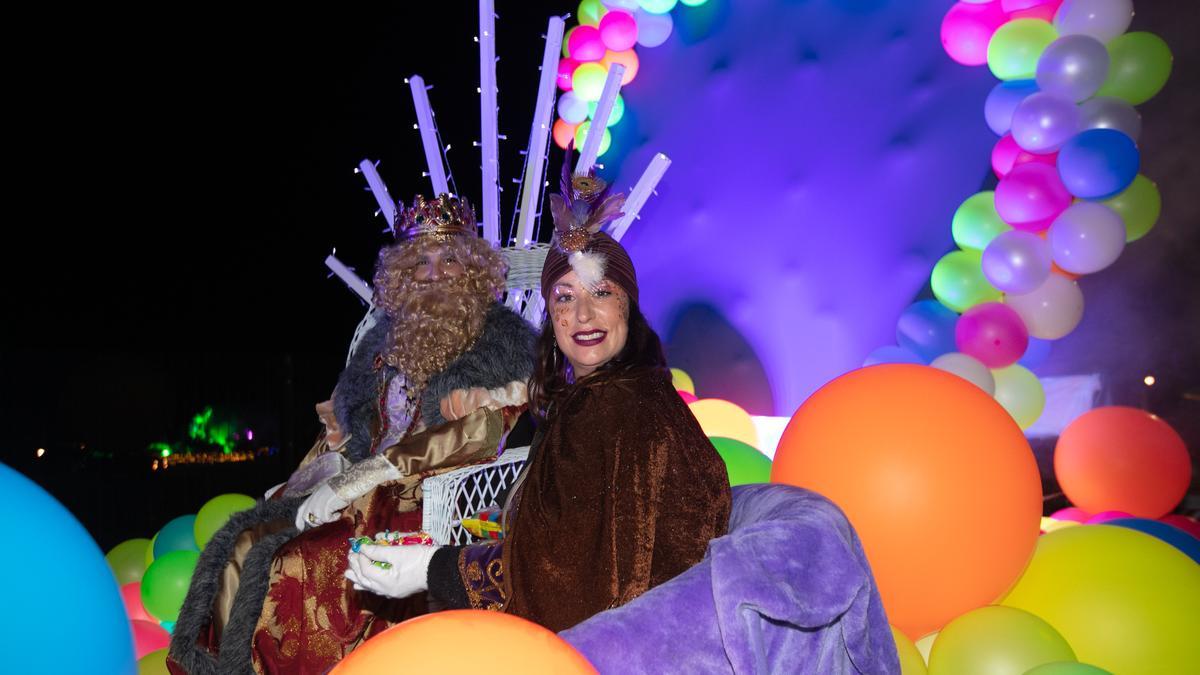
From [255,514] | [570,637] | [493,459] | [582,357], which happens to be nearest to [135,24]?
[255,514]

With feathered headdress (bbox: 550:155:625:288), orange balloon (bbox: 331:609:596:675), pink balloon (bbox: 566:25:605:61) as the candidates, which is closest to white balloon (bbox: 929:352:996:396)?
feathered headdress (bbox: 550:155:625:288)

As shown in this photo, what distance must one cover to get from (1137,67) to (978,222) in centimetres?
80

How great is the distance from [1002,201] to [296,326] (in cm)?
530

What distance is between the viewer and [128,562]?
3996 millimetres

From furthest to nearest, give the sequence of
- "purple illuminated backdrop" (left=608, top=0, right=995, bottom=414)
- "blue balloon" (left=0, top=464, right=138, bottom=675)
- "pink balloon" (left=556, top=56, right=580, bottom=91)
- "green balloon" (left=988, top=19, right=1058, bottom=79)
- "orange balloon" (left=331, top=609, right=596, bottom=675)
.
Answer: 1. "pink balloon" (left=556, top=56, right=580, bottom=91)
2. "purple illuminated backdrop" (left=608, top=0, right=995, bottom=414)
3. "green balloon" (left=988, top=19, right=1058, bottom=79)
4. "blue balloon" (left=0, top=464, right=138, bottom=675)
5. "orange balloon" (left=331, top=609, right=596, bottom=675)

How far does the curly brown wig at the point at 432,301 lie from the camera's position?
2586 millimetres

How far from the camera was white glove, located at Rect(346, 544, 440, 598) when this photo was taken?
1552mm

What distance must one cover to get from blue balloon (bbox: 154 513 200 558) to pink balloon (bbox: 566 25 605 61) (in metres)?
3.25

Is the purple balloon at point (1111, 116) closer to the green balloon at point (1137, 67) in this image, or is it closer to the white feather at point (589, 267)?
the green balloon at point (1137, 67)

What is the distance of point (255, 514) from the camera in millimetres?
2480

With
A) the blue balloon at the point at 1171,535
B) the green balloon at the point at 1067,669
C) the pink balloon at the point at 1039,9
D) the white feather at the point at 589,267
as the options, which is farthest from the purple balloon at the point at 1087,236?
the white feather at the point at 589,267

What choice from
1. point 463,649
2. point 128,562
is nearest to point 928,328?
point 463,649

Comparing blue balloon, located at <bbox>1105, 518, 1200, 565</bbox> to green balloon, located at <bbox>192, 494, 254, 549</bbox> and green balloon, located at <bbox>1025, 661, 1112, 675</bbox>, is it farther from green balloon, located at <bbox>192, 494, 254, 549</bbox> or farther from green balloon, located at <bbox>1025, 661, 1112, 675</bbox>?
green balloon, located at <bbox>192, 494, 254, 549</bbox>

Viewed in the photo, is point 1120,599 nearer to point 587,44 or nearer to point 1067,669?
point 1067,669
